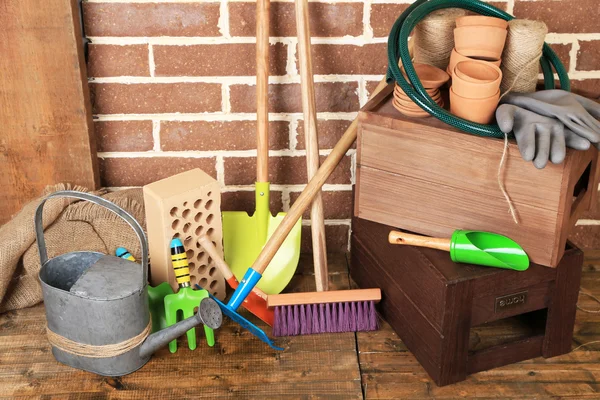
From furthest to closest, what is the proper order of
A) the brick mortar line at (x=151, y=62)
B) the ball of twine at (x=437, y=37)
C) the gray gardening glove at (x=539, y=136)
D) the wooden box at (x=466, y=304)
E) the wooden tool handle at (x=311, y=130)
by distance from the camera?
the brick mortar line at (x=151, y=62), the wooden tool handle at (x=311, y=130), the ball of twine at (x=437, y=37), the wooden box at (x=466, y=304), the gray gardening glove at (x=539, y=136)

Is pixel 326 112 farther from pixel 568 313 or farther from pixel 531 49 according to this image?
pixel 568 313

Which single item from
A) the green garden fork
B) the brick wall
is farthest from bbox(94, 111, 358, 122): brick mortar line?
the green garden fork

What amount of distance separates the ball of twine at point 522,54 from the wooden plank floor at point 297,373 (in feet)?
1.60

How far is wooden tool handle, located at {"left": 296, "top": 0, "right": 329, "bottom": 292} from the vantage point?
1464 millimetres

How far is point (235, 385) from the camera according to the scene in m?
1.31

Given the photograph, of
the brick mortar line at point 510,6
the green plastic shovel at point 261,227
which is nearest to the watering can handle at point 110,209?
the green plastic shovel at point 261,227

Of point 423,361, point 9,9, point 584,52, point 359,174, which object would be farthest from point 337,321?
point 9,9

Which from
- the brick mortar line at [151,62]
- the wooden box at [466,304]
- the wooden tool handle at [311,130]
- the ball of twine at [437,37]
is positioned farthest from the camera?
the brick mortar line at [151,62]

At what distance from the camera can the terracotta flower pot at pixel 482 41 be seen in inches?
49.3

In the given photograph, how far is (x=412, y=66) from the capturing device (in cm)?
126

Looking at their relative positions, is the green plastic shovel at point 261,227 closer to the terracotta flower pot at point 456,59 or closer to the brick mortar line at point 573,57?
the terracotta flower pot at point 456,59

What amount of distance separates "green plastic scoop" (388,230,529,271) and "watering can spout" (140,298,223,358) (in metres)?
0.42

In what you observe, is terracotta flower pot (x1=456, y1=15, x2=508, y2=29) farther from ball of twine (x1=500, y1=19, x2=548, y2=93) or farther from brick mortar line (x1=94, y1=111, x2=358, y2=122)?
brick mortar line (x1=94, y1=111, x2=358, y2=122)

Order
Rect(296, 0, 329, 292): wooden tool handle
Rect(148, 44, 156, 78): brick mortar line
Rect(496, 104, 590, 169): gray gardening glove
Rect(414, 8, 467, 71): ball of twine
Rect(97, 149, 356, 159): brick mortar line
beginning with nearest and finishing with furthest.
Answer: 1. Rect(496, 104, 590, 169): gray gardening glove
2. Rect(414, 8, 467, 71): ball of twine
3. Rect(296, 0, 329, 292): wooden tool handle
4. Rect(148, 44, 156, 78): brick mortar line
5. Rect(97, 149, 356, 159): brick mortar line
